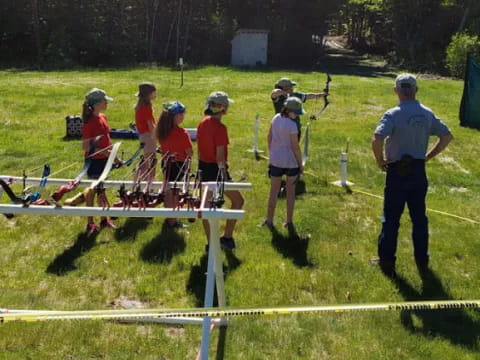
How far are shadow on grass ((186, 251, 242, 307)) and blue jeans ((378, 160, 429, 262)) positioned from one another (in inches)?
67.0

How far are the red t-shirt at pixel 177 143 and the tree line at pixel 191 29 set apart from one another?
28.5 meters

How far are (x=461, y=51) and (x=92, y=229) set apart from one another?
3240cm

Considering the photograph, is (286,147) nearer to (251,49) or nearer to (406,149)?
(406,149)

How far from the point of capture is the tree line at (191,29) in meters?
36.1

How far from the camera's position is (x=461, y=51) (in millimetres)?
33625

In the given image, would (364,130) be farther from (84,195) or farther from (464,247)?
(84,195)

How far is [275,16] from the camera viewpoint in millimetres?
42812

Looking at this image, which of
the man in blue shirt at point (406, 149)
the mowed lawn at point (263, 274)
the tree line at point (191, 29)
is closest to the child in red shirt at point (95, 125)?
the mowed lawn at point (263, 274)

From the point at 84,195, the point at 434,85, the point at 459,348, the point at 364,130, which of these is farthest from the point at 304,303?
the point at 434,85

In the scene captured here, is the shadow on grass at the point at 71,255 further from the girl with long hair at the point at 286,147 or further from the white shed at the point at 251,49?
the white shed at the point at 251,49

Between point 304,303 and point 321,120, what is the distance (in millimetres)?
11014

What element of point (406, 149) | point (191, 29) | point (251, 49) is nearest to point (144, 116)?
point (406, 149)

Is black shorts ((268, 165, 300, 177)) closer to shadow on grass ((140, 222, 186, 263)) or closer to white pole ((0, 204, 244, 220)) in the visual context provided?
shadow on grass ((140, 222, 186, 263))

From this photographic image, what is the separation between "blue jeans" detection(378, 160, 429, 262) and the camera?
5.34 metres
